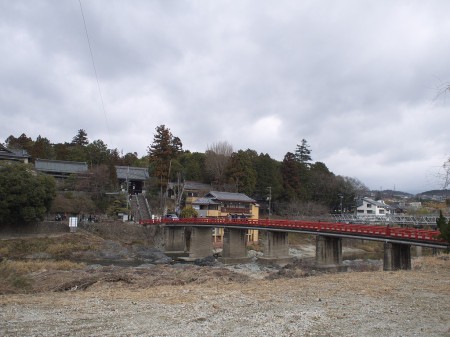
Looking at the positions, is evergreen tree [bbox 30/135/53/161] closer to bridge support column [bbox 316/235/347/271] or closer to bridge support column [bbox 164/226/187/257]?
bridge support column [bbox 164/226/187/257]

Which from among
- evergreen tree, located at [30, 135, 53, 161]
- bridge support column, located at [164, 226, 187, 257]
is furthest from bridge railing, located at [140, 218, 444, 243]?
evergreen tree, located at [30, 135, 53, 161]

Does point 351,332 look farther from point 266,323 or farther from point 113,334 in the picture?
point 113,334

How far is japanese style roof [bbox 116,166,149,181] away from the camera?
67.1 m

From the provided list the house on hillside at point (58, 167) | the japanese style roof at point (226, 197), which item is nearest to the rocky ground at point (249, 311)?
the japanese style roof at point (226, 197)

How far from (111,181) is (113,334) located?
5553 centimetres

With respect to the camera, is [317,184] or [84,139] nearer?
[317,184]

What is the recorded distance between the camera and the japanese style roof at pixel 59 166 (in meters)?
62.4

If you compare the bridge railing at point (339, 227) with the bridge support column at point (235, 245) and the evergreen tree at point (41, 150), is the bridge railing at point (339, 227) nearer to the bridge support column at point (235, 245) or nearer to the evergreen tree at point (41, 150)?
the bridge support column at point (235, 245)

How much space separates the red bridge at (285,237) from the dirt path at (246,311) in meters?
10.1

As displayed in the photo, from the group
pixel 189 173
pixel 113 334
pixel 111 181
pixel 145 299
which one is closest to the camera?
pixel 113 334

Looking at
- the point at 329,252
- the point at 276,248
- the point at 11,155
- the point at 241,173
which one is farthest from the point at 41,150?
the point at 329,252

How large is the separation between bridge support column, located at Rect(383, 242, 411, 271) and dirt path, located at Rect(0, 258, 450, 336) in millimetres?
13240

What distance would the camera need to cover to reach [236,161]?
212ft

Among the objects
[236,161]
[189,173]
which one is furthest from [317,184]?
[189,173]
